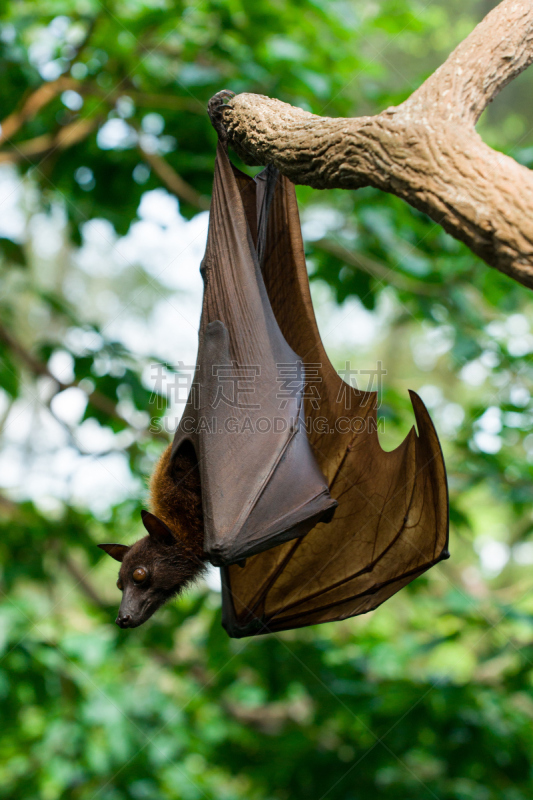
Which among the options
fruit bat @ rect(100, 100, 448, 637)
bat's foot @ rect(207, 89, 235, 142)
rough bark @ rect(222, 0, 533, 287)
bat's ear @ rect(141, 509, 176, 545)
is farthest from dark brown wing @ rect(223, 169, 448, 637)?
rough bark @ rect(222, 0, 533, 287)

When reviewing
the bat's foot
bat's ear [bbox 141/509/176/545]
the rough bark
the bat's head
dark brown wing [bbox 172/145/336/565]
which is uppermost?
the bat's foot

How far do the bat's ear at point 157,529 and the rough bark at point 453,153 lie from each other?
4.96 feet

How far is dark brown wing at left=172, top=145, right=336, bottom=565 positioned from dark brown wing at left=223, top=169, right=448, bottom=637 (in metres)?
0.18

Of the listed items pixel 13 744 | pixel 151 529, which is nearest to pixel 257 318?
pixel 151 529

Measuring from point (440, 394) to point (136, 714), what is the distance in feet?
34.4

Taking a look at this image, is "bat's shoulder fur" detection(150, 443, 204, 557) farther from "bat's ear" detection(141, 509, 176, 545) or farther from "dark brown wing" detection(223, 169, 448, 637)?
"dark brown wing" detection(223, 169, 448, 637)

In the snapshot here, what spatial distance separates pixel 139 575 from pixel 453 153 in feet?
6.72

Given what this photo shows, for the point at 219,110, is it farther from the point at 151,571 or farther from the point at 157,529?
the point at 151,571

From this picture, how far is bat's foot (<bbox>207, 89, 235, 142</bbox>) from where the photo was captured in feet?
7.32

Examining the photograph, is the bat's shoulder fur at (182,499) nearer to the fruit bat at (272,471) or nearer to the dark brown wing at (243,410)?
the fruit bat at (272,471)

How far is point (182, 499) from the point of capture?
115 inches

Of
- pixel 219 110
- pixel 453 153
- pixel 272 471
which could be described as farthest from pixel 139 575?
pixel 453 153

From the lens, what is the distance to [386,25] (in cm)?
392

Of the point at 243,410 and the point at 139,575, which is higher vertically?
the point at 243,410
